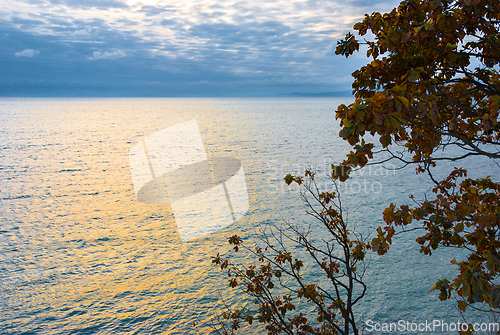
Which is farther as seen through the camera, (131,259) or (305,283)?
(131,259)

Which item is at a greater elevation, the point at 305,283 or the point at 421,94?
the point at 421,94

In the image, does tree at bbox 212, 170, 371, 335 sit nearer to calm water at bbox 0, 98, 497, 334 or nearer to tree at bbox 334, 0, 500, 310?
calm water at bbox 0, 98, 497, 334

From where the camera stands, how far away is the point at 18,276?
34.0 feet

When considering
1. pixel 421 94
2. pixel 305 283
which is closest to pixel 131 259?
pixel 305 283

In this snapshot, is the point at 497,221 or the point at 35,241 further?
the point at 35,241

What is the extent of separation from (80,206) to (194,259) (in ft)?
30.1

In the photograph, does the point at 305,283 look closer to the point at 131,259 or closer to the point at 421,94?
the point at 131,259

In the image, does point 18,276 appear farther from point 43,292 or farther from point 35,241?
point 35,241

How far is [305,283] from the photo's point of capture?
340 inches

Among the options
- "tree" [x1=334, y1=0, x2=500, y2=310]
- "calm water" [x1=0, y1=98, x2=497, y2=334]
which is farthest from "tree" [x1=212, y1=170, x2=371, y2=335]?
"tree" [x1=334, y1=0, x2=500, y2=310]

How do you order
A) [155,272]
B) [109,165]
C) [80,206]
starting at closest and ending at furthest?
1. [155,272]
2. [80,206]
3. [109,165]

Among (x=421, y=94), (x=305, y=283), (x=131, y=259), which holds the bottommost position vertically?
(x=131, y=259)

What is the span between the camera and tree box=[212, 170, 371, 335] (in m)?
5.28

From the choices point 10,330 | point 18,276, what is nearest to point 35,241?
point 18,276
